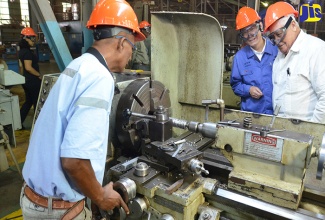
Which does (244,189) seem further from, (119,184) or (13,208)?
(13,208)

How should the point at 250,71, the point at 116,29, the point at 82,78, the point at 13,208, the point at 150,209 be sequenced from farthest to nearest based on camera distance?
the point at 13,208, the point at 250,71, the point at 150,209, the point at 116,29, the point at 82,78

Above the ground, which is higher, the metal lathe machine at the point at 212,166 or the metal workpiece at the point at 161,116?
the metal workpiece at the point at 161,116

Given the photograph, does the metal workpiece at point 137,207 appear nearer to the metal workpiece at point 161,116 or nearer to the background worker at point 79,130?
the background worker at point 79,130

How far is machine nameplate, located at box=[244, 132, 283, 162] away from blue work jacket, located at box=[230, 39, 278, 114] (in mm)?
794

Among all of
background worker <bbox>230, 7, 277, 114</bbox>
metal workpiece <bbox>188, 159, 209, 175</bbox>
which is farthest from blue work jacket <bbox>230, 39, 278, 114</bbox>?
metal workpiece <bbox>188, 159, 209, 175</bbox>

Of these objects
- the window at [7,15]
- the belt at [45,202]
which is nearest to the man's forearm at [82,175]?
the belt at [45,202]

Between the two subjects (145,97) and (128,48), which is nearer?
(128,48)

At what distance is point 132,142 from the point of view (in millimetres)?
1298

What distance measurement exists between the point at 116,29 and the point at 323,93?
1.01 meters

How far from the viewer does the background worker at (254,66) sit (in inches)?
67.0

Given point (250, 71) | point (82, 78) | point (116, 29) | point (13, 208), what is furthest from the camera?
point (13, 208)

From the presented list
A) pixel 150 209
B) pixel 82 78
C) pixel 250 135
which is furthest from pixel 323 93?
pixel 82 78

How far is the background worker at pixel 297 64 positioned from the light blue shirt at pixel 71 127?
39.7 inches

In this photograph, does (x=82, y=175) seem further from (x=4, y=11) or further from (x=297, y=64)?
(x=4, y=11)
